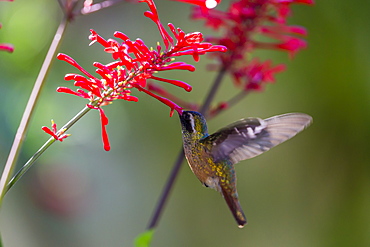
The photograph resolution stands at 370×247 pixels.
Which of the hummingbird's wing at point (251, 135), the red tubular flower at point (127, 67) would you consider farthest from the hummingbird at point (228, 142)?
the red tubular flower at point (127, 67)

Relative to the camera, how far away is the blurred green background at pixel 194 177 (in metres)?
2.33

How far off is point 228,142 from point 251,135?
6 cm

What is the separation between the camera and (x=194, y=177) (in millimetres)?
2621

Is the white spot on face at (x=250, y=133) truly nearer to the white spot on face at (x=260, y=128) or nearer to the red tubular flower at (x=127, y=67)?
the white spot on face at (x=260, y=128)

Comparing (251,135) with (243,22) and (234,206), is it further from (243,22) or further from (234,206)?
(243,22)

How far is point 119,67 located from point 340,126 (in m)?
2.26

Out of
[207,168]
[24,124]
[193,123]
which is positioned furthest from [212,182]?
[24,124]

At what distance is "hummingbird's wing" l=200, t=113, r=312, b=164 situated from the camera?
2.62 ft

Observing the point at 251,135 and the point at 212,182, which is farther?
the point at 212,182

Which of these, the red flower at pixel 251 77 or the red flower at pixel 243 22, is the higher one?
the red flower at pixel 243 22

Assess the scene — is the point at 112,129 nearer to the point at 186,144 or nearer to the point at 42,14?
the point at 42,14

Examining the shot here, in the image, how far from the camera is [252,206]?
2.68 m

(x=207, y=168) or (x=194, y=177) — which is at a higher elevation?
(x=207, y=168)

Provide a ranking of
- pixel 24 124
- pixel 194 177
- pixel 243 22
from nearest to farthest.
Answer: pixel 24 124, pixel 243 22, pixel 194 177
